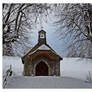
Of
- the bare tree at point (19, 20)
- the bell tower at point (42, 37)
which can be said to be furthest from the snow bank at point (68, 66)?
the bell tower at point (42, 37)

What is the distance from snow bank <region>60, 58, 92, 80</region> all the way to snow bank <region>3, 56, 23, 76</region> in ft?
1.76

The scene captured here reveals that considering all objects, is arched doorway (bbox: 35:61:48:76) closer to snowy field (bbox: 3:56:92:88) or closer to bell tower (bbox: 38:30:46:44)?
snowy field (bbox: 3:56:92:88)

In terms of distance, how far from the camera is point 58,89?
2.79 meters

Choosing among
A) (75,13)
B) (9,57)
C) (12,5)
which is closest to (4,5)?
(12,5)

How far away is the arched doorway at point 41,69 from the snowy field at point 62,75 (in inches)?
2.0

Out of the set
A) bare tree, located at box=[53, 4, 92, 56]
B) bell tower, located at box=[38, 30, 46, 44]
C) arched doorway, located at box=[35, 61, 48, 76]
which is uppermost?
bare tree, located at box=[53, 4, 92, 56]

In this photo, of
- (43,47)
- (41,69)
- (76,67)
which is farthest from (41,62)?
(76,67)

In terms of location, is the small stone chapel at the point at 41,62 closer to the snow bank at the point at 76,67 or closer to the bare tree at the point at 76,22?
the snow bank at the point at 76,67

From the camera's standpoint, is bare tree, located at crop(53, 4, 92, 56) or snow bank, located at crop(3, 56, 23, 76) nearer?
snow bank, located at crop(3, 56, 23, 76)

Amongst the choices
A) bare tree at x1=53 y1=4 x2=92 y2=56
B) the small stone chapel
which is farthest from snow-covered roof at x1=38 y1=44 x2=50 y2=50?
bare tree at x1=53 y1=4 x2=92 y2=56

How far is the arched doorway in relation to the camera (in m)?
2.85

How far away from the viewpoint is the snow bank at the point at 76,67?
2859mm

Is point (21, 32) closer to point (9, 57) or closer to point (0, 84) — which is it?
point (9, 57)

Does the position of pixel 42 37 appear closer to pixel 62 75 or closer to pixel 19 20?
pixel 19 20
